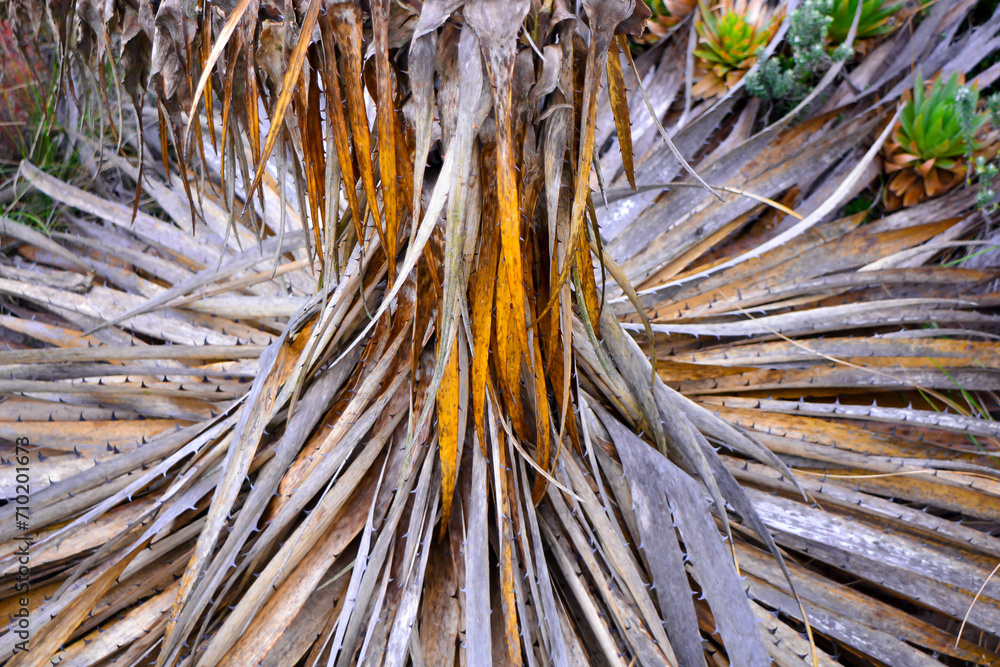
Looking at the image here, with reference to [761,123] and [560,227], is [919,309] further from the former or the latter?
[560,227]

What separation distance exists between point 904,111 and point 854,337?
0.52 meters

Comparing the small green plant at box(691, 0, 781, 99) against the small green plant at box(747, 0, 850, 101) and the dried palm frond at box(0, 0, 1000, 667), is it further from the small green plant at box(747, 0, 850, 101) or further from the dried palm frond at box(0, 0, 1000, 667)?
the dried palm frond at box(0, 0, 1000, 667)

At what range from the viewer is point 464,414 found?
77cm

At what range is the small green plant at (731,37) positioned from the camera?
1.43 meters

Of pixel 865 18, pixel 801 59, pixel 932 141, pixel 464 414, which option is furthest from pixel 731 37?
pixel 464 414

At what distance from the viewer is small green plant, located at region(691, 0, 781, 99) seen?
1432 millimetres

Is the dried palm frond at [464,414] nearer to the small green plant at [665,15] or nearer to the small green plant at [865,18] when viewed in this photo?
the small green plant at [865,18]

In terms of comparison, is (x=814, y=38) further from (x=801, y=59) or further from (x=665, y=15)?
(x=665, y=15)

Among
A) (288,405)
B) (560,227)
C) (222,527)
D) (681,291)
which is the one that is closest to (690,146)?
(681,291)

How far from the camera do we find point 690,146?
1.46 m

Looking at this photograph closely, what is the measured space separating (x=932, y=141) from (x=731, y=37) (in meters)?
0.46

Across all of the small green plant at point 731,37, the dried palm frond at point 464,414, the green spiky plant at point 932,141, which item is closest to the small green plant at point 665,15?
the small green plant at point 731,37

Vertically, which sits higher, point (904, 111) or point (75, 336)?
point (904, 111)

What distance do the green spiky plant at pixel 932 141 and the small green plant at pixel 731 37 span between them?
0.33 m
